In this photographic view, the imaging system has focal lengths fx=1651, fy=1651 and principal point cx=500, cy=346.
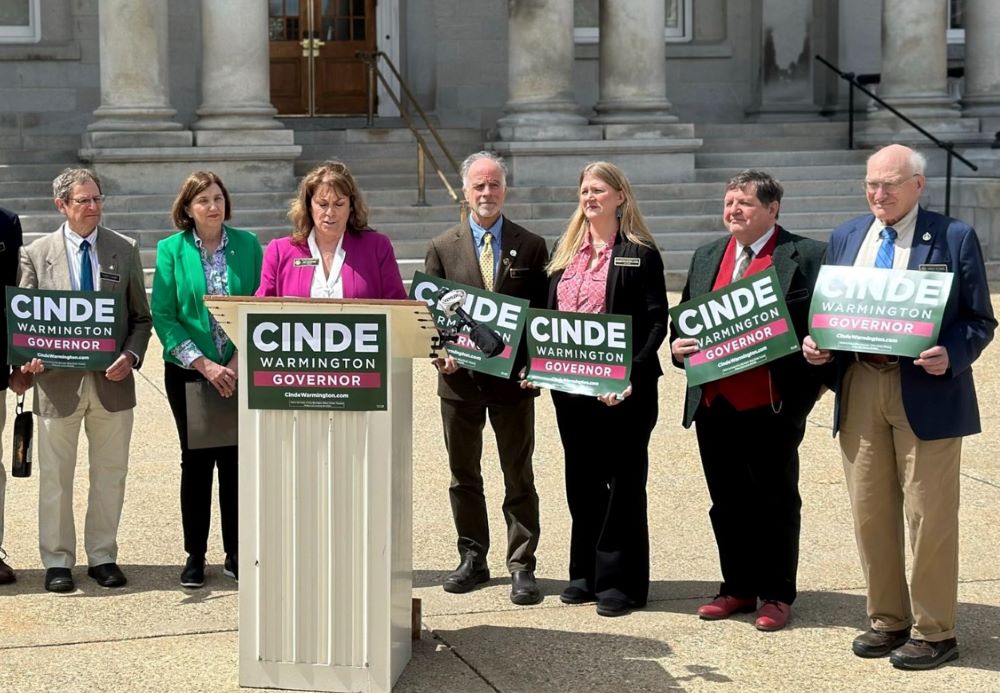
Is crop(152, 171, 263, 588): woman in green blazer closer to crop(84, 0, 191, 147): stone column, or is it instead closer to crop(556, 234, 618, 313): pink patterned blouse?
crop(556, 234, 618, 313): pink patterned blouse

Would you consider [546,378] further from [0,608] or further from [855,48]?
[855,48]

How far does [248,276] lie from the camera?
696cm

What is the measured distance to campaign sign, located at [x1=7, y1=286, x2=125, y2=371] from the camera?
267 inches

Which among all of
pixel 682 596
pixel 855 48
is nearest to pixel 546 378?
pixel 682 596

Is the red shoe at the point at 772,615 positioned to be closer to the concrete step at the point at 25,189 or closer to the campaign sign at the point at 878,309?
the campaign sign at the point at 878,309

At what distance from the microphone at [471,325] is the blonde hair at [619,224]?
0.67 m

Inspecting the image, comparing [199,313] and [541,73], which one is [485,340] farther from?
[541,73]

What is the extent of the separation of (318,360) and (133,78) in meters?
12.6

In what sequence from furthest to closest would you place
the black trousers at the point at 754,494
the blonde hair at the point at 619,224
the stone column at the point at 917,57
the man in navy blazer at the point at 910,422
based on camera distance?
the stone column at the point at 917,57, the blonde hair at the point at 619,224, the black trousers at the point at 754,494, the man in navy blazer at the point at 910,422

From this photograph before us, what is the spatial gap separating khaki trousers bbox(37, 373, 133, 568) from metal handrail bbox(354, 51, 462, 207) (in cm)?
973

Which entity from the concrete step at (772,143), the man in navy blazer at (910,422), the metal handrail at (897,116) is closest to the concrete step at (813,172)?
the concrete step at (772,143)

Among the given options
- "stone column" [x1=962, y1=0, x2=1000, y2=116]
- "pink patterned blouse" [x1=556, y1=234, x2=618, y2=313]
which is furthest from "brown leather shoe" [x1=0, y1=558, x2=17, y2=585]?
"stone column" [x1=962, y1=0, x2=1000, y2=116]

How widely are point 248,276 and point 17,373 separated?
107 centimetres

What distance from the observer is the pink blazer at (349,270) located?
634cm
